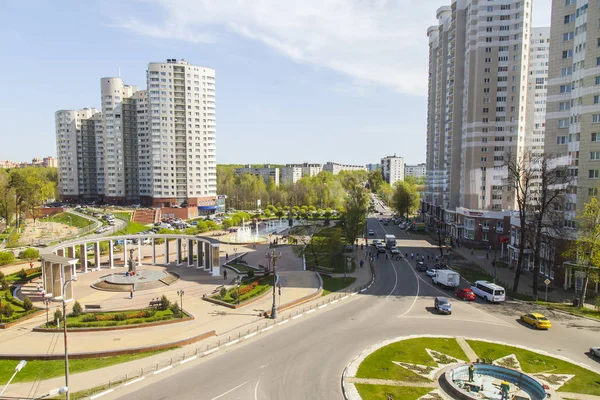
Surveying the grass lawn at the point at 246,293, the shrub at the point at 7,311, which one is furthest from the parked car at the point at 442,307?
the shrub at the point at 7,311

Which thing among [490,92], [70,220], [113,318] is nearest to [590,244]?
[113,318]

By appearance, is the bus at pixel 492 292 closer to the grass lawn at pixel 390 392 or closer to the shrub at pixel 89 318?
the grass lawn at pixel 390 392

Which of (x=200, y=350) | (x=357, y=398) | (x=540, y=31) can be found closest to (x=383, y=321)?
(x=357, y=398)

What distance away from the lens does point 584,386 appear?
72.2 ft

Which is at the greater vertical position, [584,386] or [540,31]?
[540,31]

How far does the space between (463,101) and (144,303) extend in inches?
2806

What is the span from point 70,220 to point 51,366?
77155mm

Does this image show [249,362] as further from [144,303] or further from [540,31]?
[540,31]

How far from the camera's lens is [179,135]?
11119 centimetres

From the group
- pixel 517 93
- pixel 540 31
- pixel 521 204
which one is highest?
pixel 540 31

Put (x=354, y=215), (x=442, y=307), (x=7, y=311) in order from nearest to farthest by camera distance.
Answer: (x=7, y=311)
(x=442, y=307)
(x=354, y=215)

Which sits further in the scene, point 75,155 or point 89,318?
point 75,155

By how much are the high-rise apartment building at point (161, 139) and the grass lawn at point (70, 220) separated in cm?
2075

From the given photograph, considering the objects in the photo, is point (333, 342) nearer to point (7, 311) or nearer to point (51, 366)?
point (51, 366)
